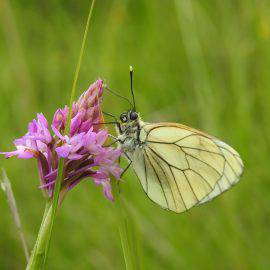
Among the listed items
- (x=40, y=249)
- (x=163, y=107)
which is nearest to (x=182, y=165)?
(x=40, y=249)

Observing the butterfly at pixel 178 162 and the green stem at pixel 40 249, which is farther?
the butterfly at pixel 178 162

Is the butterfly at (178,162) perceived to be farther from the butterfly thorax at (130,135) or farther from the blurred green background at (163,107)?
the blurred green background at (163,107)

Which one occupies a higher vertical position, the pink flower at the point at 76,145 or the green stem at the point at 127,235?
the pink flower at the point at 76,145

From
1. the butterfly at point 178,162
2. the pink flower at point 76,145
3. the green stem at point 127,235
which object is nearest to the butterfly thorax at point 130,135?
the butterfly at point 178,162

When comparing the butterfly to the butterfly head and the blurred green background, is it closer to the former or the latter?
the butterfly head

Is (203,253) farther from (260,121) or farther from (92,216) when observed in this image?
(260,121)

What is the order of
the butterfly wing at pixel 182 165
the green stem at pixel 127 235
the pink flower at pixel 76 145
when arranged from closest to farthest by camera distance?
the green stem at pixel 127 235
the pink flower at pixel 76 145
the butterfly wing at pixel 182 165
